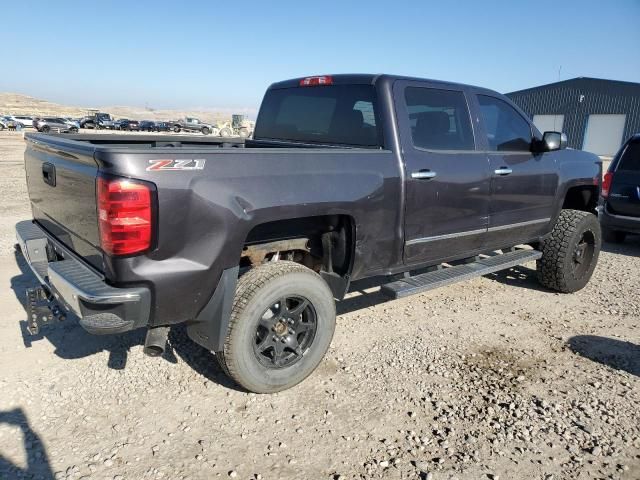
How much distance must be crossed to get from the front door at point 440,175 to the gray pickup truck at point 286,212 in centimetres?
1

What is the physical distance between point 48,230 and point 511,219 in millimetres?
3769

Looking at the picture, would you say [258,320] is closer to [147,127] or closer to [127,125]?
[147,127]

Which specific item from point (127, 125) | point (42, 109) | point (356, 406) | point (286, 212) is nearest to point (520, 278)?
point (356, 406)

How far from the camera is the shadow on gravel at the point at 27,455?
2.34 m

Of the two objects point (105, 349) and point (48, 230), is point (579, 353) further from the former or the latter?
point (48, 230)

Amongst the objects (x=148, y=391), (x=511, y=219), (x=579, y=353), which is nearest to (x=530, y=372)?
(x=579, y=353)

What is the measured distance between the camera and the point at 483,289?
17.6 feet

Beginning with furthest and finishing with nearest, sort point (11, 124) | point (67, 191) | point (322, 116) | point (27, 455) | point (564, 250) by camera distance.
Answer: point (11, 124), point (564, 250), point (322, 116), point (67, 191), point (27, 455)

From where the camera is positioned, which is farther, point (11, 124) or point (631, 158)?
point (11, 124)

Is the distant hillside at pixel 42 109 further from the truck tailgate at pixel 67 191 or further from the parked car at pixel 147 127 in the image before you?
the truck tailgate at pixel 67 191

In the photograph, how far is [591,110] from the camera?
1355 inches

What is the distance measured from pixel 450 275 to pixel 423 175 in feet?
2.99

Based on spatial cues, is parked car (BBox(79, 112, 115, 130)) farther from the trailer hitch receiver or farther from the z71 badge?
the z71 badge

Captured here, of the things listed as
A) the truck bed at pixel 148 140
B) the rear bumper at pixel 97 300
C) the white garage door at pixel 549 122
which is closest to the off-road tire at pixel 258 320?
the rear bumper at pixel 97 300
